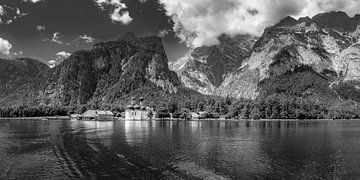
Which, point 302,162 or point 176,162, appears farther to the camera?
point 302,162

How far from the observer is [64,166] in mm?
40406

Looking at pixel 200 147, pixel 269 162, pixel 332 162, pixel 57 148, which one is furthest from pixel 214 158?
pixel 57 148

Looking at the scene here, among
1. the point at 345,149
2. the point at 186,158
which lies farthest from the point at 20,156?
the point at 345,149

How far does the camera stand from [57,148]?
55.7m

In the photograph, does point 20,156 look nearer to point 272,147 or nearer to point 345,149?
point 272,147

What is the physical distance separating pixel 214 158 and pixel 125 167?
13.6 metres

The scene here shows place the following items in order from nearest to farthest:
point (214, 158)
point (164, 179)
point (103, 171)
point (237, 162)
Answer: point (164, 179), point (103, 171), point (237, 162), point (214, 158)

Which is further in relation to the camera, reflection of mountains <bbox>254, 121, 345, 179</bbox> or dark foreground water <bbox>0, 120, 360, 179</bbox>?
reflection of mountains <bbox>254, 121, 345, 179</bbox>

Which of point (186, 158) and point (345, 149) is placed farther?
point (345, 149)

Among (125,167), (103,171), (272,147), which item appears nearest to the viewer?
(103,171)

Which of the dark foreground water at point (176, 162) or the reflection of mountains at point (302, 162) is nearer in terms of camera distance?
the dark foreground water at point (176, 162)

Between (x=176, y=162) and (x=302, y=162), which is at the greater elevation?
(x=176, y=162)

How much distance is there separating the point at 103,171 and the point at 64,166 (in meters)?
6.27

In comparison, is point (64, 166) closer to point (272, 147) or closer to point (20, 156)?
point (20, 156)
